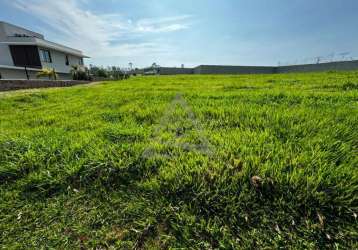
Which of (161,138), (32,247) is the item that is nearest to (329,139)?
(161,138)

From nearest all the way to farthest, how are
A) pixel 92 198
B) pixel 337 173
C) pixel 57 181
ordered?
1. pixel 337 173
2. pixel 92 198
3. pixel 57 181

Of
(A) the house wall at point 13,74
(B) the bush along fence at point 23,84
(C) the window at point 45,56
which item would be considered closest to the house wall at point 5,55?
(A) the house wall at point 13,74

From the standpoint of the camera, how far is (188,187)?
1344mm

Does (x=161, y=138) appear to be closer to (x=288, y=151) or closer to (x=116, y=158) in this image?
(x=116, y=158)

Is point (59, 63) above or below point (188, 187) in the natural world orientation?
above

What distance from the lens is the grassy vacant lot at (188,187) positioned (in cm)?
106

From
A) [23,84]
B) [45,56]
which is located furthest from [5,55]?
[23,84]

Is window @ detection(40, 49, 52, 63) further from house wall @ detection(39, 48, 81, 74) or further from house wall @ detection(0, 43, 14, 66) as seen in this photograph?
house wall @ detection(0, 43, 14, 66)

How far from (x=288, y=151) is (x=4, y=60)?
2952 cm

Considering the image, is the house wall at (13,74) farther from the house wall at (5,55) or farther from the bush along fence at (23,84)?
the bush along fence at (23,84)

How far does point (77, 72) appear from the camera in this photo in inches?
824

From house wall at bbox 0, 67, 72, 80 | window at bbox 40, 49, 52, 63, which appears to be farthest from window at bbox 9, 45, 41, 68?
house wall at bbox 0, 67, 72, 80

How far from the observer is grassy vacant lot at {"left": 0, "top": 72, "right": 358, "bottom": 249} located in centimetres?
106

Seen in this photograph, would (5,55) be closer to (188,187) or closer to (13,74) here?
(13,74)
